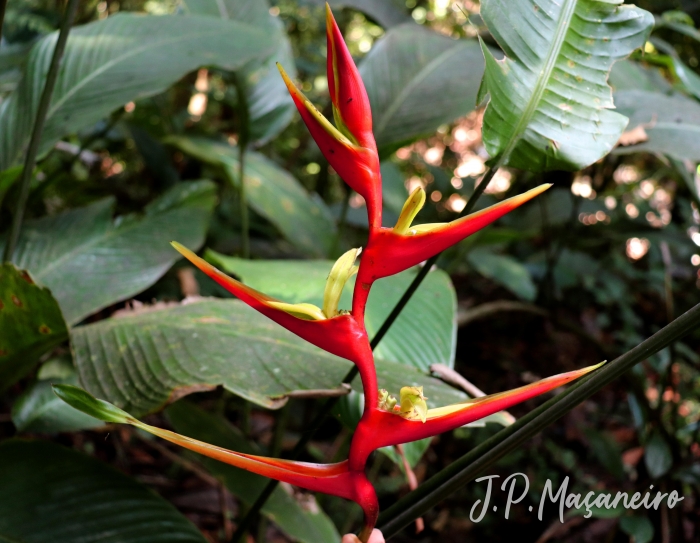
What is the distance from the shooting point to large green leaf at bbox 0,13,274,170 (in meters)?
0.85

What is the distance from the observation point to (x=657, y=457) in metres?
0.95

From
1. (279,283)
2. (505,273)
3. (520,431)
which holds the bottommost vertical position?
(505,273)

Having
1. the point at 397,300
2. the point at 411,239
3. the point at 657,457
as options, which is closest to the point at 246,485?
the point at 397,300

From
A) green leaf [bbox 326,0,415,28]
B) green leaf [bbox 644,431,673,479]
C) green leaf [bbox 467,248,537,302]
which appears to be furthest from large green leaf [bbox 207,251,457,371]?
green leaf [bbox 326,0,415,28]

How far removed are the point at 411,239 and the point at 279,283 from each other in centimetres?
49

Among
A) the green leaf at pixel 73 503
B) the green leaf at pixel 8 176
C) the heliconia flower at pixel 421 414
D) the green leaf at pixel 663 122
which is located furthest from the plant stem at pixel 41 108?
the green leaf at pixel 663 122

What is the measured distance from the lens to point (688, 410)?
1559 mm

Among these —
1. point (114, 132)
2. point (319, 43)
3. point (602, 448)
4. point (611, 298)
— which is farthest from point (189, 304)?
point (319, 43)

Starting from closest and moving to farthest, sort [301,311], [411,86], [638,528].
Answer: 1. [301,311]
2. [638,528]
3. [411,86]

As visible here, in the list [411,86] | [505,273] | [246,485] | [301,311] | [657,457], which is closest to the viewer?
[301,311]

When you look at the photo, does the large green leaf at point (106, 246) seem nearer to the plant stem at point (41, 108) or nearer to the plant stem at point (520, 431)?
the plant stem at point (41, 108)

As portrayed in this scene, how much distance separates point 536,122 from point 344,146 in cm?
23

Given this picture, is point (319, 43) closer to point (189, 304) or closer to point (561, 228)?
point (561, 228)

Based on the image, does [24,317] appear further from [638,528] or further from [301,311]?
[638,528]
